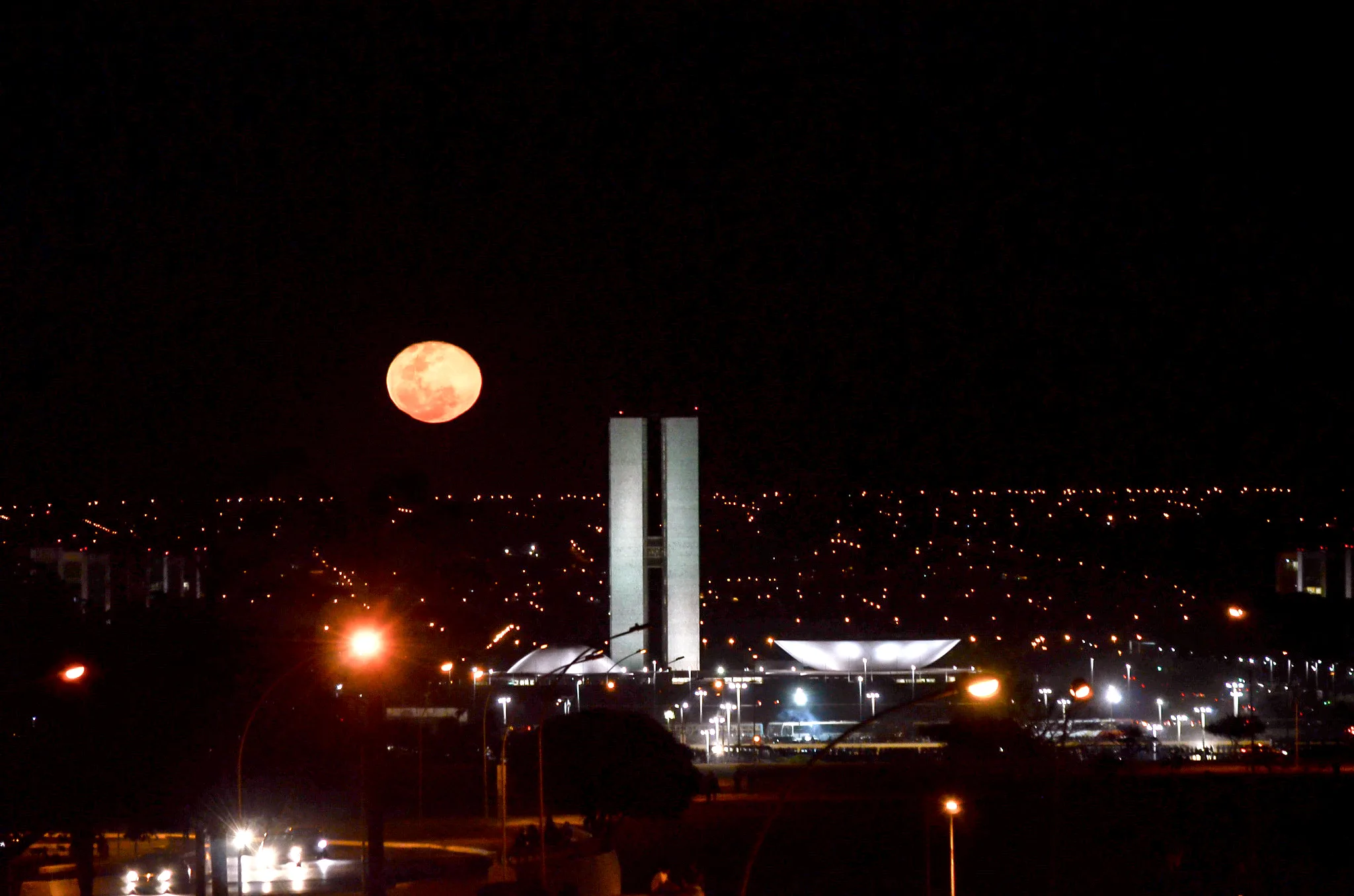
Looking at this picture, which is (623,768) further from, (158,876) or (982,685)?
(982,685)

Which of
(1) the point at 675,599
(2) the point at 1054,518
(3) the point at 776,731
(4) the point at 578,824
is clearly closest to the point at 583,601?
(1) the point at 675,599

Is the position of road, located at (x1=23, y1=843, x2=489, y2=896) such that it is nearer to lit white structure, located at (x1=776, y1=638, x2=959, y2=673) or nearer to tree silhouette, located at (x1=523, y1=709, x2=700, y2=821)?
tree silhouette, located at (x1=523, y1=709, x2=700, y2=821)

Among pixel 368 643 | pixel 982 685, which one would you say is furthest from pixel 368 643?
pixel 982 685

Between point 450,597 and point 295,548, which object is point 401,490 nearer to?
point 295,548

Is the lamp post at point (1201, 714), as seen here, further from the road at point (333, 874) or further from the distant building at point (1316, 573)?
the road at point (333, 874)

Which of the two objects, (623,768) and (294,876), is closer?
(294,876)

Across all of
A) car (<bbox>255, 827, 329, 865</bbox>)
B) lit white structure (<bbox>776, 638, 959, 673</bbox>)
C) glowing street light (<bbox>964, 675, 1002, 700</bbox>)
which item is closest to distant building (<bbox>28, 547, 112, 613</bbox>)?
car (<bbox>255, 827, 329, 865</bbox>)
